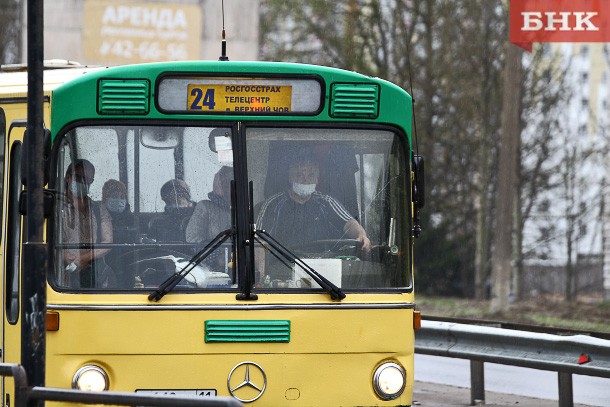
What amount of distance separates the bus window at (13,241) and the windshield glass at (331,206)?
1.53 m

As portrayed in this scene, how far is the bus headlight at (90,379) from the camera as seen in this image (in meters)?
7.88

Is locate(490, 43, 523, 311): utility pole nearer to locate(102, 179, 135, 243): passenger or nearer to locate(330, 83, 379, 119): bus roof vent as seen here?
locate(330, 83, 379, 119): bus roof vent

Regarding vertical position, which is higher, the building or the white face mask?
the building

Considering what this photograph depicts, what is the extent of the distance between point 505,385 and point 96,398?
29.0 ft

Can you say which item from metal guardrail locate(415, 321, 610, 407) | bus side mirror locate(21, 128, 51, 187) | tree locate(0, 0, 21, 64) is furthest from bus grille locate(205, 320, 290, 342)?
tree locate(0, 0, 21, 64)

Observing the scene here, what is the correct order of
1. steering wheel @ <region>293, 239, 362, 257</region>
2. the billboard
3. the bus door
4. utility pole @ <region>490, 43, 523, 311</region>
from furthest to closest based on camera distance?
the billboard < utility pole @ <region>490, 43, 523, 311</region> < the bus door < steering wheel @ <region>293, 239, 362, 257</region>

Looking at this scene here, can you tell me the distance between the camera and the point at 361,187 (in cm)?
839

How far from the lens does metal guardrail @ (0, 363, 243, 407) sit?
6.23 meters

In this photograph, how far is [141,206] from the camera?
8125mm

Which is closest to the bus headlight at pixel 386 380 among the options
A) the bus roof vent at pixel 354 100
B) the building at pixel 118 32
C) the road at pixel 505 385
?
the bus roof vent at pixel 354 100

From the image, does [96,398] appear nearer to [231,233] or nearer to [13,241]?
[231,233]

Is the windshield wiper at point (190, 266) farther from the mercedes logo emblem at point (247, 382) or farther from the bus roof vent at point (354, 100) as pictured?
the bus roof vent at point (354, 100)

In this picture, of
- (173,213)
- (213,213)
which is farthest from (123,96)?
(213,213)

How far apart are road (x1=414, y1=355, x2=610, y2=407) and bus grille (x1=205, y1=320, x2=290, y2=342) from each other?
494 cm
